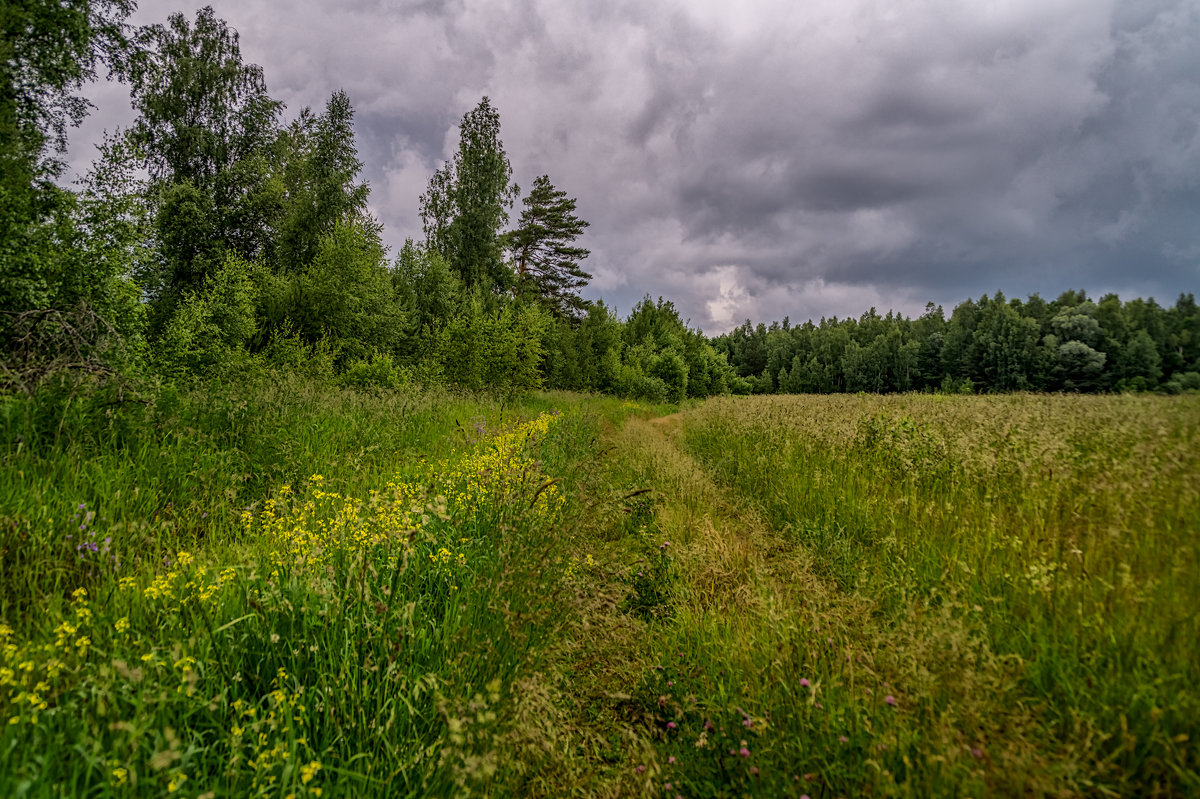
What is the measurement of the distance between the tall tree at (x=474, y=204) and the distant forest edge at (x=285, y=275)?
0.11 metres

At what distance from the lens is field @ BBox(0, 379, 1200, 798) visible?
1592 millimetres

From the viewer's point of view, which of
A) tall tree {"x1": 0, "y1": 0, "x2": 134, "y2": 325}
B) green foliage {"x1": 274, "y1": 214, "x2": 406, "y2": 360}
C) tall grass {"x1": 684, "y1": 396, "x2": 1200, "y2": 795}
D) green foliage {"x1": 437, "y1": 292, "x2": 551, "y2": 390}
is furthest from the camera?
green foliage {"x1": 274, "y1": 214, "x2": 406, "y2": 360}

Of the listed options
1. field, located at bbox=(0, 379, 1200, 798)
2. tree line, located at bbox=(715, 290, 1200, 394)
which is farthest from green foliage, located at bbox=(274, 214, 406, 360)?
tree line, located at bbox=(715, 290, 1200, 394)

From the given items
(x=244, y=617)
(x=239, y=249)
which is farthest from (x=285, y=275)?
(x=244, y=617)

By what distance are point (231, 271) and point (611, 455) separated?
17161 mm

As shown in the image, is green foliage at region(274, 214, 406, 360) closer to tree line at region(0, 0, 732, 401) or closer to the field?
tree line at region(0, 0, 732, 401)

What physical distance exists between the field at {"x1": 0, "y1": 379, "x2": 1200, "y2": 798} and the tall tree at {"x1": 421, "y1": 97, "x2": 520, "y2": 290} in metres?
23.9

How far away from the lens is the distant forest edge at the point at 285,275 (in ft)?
16.4

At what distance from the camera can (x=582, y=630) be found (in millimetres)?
2885

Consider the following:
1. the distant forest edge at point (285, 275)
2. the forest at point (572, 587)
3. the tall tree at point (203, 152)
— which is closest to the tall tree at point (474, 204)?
the distant forest edge at point (285, 275)

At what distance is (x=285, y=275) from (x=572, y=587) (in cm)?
2390

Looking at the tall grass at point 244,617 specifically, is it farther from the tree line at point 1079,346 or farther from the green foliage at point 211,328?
the green foliage at point 211,328

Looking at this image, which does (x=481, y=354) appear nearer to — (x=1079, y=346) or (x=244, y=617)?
(x=244, y=617)

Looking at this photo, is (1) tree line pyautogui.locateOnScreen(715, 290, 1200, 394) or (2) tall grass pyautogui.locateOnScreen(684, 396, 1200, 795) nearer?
(2) tall grass pyautogui.locateOnScreen(684, 396, 1200, 795)
